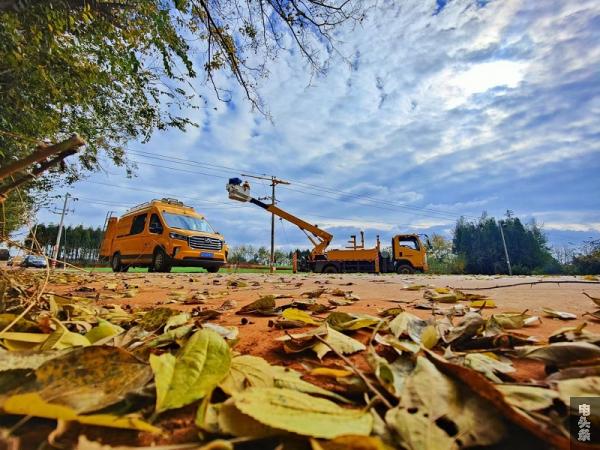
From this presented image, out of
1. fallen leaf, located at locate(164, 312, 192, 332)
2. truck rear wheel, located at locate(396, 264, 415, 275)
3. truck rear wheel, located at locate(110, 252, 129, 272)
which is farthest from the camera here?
truck rear wheel, located at locate(396, 264, 415, 275)

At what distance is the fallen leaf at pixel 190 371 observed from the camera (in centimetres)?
47

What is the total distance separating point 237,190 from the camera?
13.3m

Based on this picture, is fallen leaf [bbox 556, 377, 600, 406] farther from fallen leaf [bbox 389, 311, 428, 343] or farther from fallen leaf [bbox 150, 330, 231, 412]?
fallen leaf [bbox 150, 330, 231, 412]

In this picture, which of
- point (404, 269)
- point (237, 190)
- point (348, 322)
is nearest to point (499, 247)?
point (404, 269)

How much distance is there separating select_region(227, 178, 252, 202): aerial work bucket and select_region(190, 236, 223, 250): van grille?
3.09 m

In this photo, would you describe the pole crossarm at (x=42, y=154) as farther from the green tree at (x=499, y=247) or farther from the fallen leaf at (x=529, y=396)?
the green tree at (x=499, y=247)

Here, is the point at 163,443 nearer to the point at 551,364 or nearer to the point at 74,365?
the point at 74,365

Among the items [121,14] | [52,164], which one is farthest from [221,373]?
[121,14]

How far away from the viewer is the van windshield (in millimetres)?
10000

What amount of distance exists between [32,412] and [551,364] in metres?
0.93

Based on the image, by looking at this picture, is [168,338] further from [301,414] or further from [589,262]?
[589,262]

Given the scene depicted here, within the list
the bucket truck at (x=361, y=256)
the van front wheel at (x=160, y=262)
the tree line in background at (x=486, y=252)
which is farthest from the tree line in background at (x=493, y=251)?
the van front wheel at (x=160, y=262)

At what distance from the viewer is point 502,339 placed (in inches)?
31.7

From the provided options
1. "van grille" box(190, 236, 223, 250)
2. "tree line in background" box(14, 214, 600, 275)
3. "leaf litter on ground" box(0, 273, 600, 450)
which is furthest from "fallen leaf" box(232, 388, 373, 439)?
"tree line in background" box(14, 214, 600, 275)
